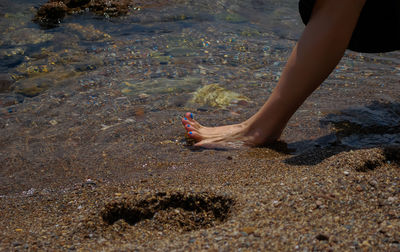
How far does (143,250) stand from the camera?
1406 mm

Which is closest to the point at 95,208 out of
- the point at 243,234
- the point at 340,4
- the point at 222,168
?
the point at 243,234

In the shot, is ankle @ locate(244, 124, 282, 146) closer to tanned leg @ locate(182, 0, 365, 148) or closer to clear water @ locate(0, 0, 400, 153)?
tanned leg @ locate(182, 0, 365, 148)

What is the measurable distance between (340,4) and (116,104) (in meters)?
2.26

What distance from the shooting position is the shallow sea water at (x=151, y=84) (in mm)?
2924

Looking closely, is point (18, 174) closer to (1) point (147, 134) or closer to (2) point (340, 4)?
(1) point (147, 134)

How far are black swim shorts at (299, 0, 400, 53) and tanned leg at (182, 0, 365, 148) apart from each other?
15 cm

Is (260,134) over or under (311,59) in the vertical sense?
under

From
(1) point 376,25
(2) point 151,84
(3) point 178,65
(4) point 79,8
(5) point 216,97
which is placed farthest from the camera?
(4) point 79,8

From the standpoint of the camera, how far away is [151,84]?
3973 millimetres

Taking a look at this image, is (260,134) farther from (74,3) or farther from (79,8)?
(74,3)

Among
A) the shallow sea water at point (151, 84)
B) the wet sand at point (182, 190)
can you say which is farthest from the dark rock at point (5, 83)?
the wet sand at point (182, 190)

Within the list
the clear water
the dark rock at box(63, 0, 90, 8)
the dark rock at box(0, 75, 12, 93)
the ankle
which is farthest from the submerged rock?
the ankle

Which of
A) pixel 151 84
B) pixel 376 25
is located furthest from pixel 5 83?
pixel 376 25

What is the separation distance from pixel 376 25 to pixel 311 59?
2.10 feet
